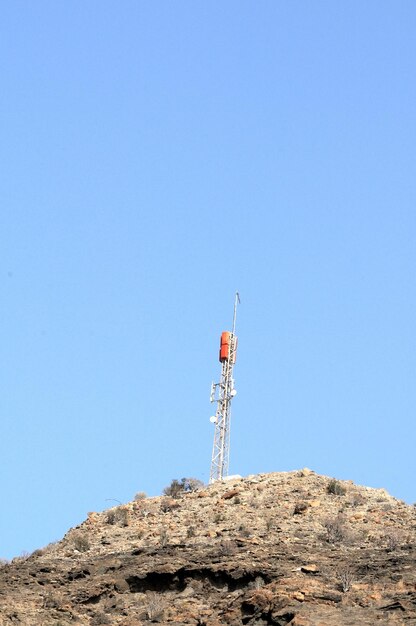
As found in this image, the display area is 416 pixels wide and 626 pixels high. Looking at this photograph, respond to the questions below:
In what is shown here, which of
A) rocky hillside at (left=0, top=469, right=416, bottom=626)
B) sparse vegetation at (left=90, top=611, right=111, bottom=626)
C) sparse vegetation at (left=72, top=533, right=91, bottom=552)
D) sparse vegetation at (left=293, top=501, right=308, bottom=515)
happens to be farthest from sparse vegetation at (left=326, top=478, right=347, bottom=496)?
sparse vegetation at (left=90, top=611, right=111, bottom=626)

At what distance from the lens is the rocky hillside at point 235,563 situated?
3712cm

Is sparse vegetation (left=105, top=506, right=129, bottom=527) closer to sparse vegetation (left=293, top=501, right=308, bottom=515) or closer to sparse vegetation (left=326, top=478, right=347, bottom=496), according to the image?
sparse vegetation (left=293, top=501, right=308, bottom=515)

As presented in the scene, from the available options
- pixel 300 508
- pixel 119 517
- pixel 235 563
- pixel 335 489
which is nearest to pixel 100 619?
pixel 235 563

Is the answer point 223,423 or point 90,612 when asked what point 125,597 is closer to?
point 90,612

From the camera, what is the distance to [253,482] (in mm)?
51656

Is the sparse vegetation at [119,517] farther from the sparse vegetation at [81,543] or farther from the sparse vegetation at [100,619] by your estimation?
the sparse vegetation at [100,619]

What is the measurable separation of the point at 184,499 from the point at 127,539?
4563mm

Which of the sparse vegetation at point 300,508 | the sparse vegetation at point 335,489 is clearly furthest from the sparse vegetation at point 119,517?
the sparse vegetation at point 335,489

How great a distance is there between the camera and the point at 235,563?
4116 centimetres

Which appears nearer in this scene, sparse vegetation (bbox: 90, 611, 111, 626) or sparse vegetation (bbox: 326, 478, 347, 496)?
sparse vegetation (bbox: 90, 611, 111, 626)

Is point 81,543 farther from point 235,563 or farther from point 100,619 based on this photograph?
point 235,563

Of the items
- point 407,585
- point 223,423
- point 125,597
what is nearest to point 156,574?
point 125,597

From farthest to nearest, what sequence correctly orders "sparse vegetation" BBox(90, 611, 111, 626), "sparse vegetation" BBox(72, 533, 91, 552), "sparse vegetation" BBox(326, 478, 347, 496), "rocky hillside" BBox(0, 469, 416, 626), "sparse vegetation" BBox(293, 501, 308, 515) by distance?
1. "sparse vegetation" BBox(326, 478, 347, 496)
2. "sparse vegetation" BBox(293, 501, 308, 515)
3. "sparse vegetation" BBox(72, 533, 91, 552)
4. "sparse vegetation" BBox(90, 611, 111, 626)
5. "rocky hillside" BBox(0, 469, 416, 626)

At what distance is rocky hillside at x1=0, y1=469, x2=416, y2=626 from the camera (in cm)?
3712
